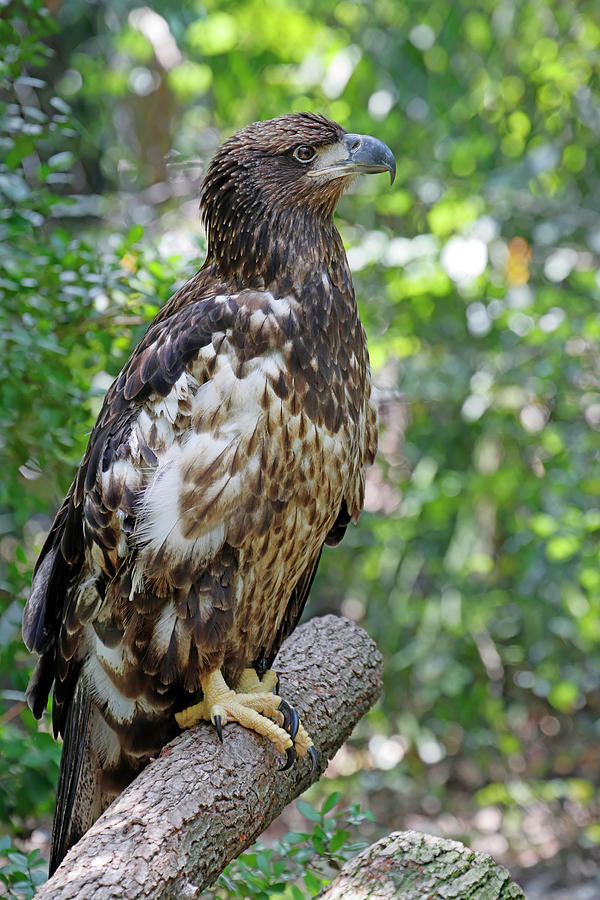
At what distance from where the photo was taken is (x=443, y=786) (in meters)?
6.33

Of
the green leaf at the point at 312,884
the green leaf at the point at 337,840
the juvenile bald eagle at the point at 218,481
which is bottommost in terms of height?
the green leaf at the point at 312,884

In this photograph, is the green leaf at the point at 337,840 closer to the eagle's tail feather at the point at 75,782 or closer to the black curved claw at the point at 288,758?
the black curved claw at the point at 288,758

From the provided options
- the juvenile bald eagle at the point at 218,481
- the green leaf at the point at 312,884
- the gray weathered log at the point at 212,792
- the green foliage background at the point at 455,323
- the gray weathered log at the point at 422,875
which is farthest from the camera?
the green foliage background at the point at 455,323

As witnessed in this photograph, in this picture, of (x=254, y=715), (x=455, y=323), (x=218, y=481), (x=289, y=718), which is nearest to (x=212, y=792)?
(x=254, y=715)

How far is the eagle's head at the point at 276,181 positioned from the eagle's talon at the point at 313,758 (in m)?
1.32

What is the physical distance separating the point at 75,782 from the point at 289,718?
63 cm

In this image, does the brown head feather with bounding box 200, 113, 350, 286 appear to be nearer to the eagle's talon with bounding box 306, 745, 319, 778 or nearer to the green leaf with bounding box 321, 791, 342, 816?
the eagle's talon with bounding box 306, 745, 319, 778

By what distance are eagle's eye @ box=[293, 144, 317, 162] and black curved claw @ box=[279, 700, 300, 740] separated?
1499 millimetres

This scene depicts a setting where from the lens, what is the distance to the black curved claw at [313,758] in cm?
274

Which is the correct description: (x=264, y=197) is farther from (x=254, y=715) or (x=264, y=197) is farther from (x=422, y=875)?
(x=422, y=875)

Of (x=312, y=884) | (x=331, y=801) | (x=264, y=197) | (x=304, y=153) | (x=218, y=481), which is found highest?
(x=304, y=153)

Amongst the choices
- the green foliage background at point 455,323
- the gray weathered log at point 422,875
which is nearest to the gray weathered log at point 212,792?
the gray weathered log at point 422,875

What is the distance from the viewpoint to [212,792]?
233 cm

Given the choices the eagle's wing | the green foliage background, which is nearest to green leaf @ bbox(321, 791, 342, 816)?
the eagle's wing
